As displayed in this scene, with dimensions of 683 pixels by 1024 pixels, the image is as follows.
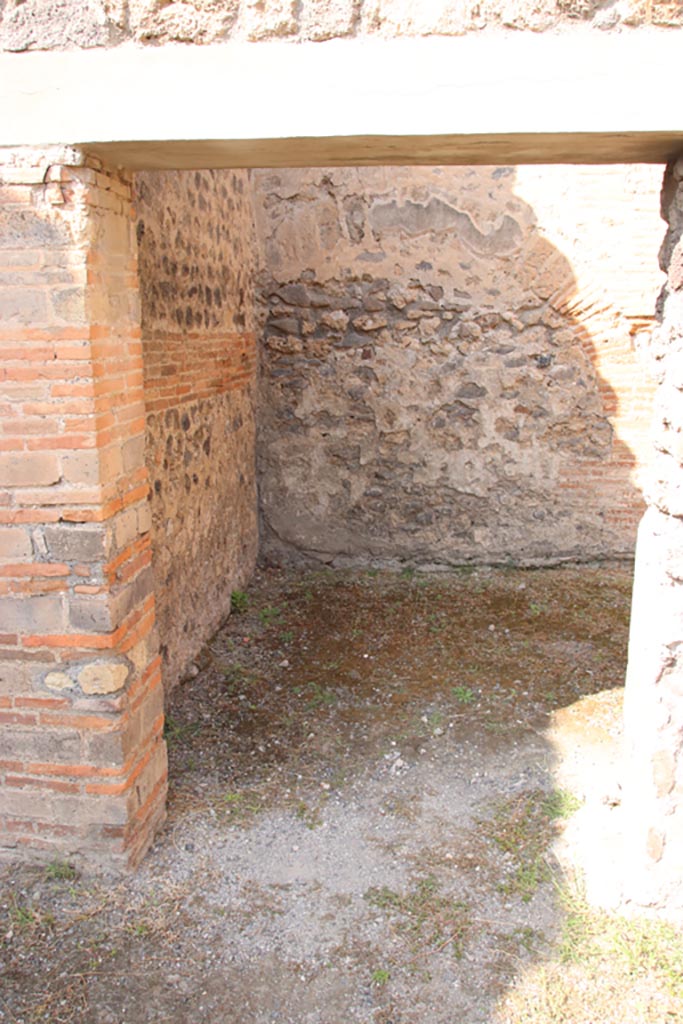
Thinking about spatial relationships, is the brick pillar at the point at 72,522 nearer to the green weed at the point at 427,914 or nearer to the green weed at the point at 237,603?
the green weed at the point at 427,914

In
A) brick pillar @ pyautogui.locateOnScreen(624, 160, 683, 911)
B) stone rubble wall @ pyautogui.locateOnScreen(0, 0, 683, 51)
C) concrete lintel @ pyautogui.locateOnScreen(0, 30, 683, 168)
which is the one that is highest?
stone rubble wall @ pyautogui.locateOnScreen(0, 0, 683, 51)

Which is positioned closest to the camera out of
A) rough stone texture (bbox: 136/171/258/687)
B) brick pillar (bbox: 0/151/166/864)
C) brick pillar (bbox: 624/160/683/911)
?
brick pillar (bbox: 0/151/166/864)

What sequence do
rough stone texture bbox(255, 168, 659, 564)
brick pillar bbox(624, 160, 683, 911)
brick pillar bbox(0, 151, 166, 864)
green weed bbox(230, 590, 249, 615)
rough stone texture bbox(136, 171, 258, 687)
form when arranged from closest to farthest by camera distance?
brick pillar bbox(0, 151, 166, 864) → brick pillar bbox(624, 160, 683, 911) → rough stone texture bbox(136, 171, 258, 687) → green weed bbox(230, 590, 249, 615) → rough stone texture bbox(255, 168, 659, 564)

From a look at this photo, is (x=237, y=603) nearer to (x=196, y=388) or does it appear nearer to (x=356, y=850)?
(x=196, y=388)

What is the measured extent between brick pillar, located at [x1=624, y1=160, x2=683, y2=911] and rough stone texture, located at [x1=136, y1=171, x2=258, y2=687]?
2.41 metres

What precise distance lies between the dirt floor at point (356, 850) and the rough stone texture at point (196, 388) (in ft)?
1.90

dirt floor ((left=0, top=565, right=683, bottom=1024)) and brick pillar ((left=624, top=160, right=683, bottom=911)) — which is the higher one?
brick pillar ((left=624, top=160, right=683, bottom=911))

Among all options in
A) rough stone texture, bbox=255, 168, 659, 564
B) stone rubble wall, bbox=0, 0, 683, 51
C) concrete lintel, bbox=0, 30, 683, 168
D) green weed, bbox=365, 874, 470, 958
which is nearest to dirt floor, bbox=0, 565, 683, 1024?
green weed, bbox=365, 874, 470, 958

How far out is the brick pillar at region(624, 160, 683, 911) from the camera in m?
2.62

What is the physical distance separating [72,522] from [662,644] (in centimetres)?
215

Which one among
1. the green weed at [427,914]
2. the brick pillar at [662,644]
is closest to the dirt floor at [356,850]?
the green weed at [427,914]

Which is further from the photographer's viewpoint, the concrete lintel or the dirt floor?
the dirt floor

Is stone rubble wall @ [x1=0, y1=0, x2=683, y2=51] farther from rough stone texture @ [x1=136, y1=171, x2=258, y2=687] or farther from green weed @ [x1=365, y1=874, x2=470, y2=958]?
green weed @ [x1=365, y1=874, x2=470, y2=958]

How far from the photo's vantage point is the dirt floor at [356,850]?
2.49m
